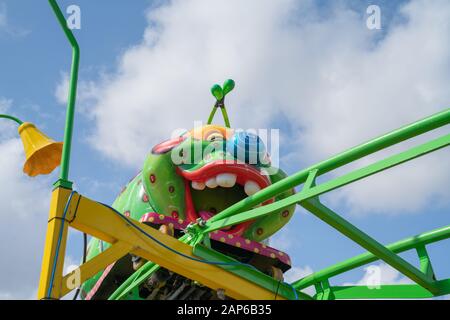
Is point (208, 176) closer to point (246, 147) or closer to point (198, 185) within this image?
point (198, 185)

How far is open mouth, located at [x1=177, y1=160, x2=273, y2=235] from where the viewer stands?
23.2 ft

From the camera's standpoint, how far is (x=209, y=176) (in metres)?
7.15

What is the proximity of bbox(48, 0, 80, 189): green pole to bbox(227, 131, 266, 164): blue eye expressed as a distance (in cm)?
254

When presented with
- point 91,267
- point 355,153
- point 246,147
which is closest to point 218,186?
point 246,147

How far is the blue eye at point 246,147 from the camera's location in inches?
283

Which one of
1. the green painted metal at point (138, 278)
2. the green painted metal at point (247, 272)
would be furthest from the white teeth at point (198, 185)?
the green painted metal at point (247, 272)

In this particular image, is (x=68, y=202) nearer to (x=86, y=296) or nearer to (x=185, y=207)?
→ (x=185, y=207)

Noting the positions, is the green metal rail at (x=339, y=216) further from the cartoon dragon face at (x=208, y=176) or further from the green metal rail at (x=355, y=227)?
the cartoon dragon face at (x=208, y=176)

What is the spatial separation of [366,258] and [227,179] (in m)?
1.66

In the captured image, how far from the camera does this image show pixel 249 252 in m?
7.09
